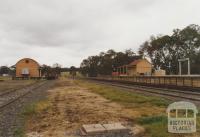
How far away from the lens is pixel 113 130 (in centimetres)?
919

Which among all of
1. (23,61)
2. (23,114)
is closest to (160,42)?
(23,61)

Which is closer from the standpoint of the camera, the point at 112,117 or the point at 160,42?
the point at 112,117

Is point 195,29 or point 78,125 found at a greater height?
point 195,29

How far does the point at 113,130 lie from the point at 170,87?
24358mm

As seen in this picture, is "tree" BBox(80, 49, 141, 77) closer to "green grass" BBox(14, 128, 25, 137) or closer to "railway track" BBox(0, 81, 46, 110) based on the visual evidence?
"railway track" BBox(0, 81, 46, 110)

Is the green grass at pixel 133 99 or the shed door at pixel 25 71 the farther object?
the shed door at pixel 25 71

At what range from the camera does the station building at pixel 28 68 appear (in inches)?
3656

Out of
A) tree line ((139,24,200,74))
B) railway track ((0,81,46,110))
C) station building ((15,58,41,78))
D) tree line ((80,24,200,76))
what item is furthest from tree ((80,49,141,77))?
railway track ((0,81,46,110))

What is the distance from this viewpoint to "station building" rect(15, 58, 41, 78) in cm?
9288

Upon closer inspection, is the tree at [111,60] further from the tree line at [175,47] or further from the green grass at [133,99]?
the green grass at [133,99]

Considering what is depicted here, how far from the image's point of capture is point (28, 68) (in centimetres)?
9338

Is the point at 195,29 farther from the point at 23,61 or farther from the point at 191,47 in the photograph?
the point at 23,61

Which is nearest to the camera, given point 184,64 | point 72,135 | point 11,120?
point 72,135

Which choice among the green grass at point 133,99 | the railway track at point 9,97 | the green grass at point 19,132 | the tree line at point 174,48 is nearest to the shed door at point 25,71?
the tree line at point 174,48
